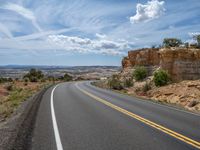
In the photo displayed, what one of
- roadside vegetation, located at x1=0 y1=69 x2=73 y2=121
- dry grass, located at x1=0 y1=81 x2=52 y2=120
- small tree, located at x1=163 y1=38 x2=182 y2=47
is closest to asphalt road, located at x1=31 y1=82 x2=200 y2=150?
dry grass, located at x1=0 y1=81 x2=52 y2=120

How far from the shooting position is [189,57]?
151 ft

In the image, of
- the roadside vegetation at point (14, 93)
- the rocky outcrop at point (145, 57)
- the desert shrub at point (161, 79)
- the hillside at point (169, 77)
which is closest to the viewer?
the roadside vegetation at point (14, 93)

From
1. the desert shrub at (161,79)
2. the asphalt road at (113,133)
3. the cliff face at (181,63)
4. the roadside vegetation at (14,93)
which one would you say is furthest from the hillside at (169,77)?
the roadside vegetation at (14,93)

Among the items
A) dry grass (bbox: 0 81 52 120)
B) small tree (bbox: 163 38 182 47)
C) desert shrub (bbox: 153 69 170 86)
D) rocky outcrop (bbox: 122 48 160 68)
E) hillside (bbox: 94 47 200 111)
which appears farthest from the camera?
small tree (bbox: 163 38 182 47)

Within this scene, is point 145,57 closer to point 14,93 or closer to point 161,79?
point 161,79

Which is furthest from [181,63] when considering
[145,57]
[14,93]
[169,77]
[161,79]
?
[14,93]

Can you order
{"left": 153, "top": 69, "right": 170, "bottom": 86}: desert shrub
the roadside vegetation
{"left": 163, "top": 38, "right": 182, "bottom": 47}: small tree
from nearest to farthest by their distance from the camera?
the roadside vegetation
{"left": 153, "top": 69, "right": 170, "bottom": 86}: desert shrub
{"left": 163, "top": 38, "right": 182, "bottom": 47}: small tree

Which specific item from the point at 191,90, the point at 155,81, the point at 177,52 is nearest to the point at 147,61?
the point at 177,52

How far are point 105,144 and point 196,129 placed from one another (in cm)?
416

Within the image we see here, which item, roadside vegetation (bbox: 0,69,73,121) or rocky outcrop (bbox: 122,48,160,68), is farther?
rocky outcrop (bbox: 122,48,160,68)

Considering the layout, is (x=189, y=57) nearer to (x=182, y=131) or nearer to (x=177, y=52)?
(x=177, y=52)

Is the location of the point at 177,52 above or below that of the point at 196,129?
above

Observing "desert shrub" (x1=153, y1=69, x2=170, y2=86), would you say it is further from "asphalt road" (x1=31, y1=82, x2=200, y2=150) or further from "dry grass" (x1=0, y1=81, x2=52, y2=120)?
"asphalt road" (x1=31, y1=82, x2=200, y2=150)

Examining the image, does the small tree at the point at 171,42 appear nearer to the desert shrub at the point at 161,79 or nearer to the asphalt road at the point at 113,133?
the desert shrub at the point at 161,79
